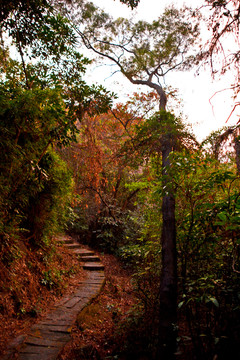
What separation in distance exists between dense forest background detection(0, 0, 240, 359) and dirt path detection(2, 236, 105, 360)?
1.41ft

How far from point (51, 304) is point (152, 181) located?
3.32m

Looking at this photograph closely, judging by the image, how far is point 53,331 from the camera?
336 cm

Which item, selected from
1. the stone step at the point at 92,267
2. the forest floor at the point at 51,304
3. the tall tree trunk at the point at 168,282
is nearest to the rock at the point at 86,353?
the forest floor at the point at 51,304

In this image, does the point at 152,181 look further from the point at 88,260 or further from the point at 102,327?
the point at 88,260

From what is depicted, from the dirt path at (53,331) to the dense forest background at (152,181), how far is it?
43 centimetres

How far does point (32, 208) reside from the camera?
4.91 metres

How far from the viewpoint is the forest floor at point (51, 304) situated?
3203mm

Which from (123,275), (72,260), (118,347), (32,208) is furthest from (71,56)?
(123,275)

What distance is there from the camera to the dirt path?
108 inches

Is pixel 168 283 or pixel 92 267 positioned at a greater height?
pixel 168 283

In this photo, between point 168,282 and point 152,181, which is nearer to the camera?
point 168,282

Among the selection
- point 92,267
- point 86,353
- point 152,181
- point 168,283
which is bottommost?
point 86,353

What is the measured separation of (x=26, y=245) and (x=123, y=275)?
15.9 feet

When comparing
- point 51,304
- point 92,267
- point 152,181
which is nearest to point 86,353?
point 51,304
